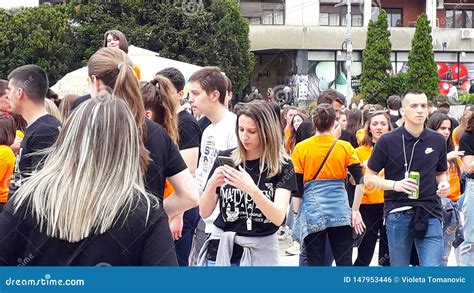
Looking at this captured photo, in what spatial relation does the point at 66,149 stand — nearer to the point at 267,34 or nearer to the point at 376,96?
the point at 376,96

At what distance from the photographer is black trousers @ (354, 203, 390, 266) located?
24.2ft

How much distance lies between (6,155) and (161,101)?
203 centimetres

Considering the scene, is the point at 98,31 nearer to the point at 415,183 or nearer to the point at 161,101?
the point at 415,183

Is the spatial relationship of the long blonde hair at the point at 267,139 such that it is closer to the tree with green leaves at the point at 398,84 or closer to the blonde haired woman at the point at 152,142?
the blonde haired woman at the point at 152,142

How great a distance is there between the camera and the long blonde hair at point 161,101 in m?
4.87

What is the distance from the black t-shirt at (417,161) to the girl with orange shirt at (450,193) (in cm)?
81

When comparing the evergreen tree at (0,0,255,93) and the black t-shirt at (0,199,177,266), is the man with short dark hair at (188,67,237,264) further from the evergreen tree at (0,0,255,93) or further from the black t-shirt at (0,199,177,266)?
the evergreen tree at (0,0,255,93)

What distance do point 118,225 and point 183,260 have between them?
316 centimetres

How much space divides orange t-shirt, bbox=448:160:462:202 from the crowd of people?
17mm

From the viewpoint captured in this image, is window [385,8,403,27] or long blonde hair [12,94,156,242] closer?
long blonde hair [12,94,156,242]

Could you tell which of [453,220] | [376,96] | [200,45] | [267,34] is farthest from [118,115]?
[267,34]

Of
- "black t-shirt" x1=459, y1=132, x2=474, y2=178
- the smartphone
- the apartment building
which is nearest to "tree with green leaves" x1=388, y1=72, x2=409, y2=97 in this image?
the apartment building

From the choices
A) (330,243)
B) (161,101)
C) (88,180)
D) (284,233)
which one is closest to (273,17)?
(284,233)
